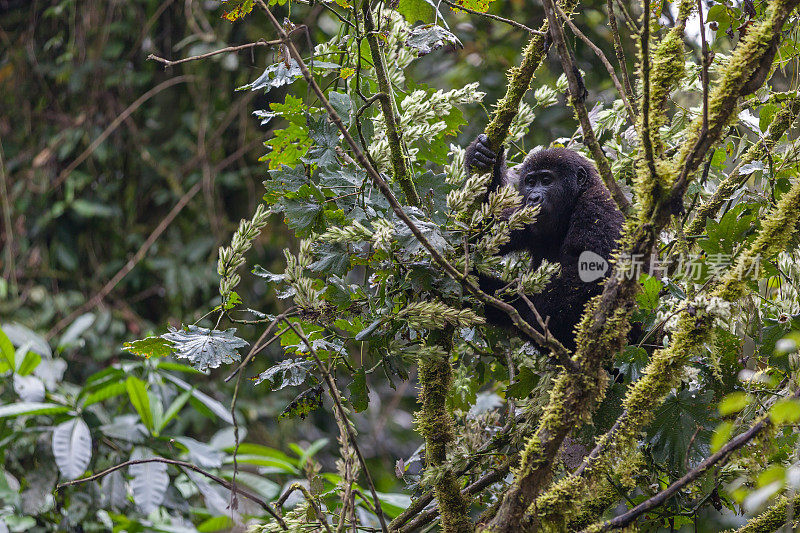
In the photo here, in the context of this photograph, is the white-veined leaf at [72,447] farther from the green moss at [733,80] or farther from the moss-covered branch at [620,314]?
the green moss at [733,80]

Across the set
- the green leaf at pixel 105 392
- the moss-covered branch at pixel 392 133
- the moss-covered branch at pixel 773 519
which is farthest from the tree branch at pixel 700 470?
the green leaf at pixel 105 392

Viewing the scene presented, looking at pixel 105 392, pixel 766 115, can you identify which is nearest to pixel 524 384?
pixel 766 115

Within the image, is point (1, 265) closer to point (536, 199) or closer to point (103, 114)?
point (103, 114)

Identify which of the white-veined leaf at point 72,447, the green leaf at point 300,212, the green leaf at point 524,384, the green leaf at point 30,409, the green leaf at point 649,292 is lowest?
the white-veined leaf at point 72,447

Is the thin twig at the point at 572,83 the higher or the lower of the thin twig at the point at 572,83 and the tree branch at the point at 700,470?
the higher

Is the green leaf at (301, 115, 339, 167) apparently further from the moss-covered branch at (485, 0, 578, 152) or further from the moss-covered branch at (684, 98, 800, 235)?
the moss-covered branch at (684, 98, 800, 235)

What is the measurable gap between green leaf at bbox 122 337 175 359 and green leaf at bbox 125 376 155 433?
4.80 ft

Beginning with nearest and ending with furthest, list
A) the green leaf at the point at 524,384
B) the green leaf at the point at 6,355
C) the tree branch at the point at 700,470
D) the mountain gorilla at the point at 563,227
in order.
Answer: the tree branch at the point at 700,470, the green leaf at the point at 524,384, the mountain gorilla at the point at 563,227, the green leaf at the point at 6,355

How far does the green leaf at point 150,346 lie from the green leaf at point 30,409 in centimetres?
149

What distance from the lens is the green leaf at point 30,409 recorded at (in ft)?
8.91

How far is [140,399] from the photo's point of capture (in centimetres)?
293

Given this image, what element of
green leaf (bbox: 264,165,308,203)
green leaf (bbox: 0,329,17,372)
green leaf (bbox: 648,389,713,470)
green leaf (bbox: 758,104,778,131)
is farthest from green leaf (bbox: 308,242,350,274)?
green leaf (bbox: 0,329,17,372)

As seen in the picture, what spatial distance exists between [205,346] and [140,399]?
1674 millimetres

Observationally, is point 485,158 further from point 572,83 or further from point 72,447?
point 72,447
